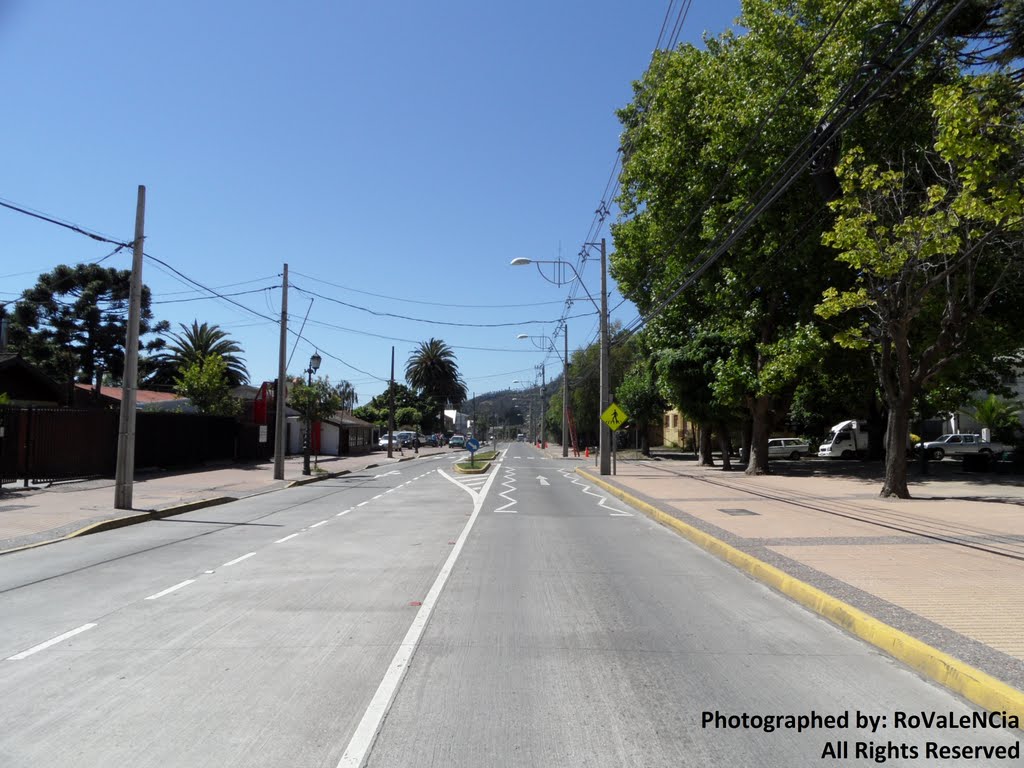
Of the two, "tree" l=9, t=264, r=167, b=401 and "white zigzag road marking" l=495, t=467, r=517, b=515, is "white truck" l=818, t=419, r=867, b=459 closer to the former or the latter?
"white zigzag road marking" l=495, t=467, r=517, b=515

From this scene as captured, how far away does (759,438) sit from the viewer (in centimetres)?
3094

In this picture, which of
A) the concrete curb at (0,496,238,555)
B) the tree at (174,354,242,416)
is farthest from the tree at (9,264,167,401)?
the concrete curb at (0,496,238,555)

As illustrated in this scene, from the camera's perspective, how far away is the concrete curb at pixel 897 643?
5.09 m

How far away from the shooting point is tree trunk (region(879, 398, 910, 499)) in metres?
18.8

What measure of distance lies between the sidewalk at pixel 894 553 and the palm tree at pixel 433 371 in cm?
7433

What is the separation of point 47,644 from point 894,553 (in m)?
10.5

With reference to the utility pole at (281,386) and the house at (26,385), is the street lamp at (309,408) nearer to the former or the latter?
the utility pole at (281,386)

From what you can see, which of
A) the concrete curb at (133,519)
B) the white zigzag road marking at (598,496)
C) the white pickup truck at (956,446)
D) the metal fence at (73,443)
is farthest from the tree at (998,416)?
the metal fence at (73,443)

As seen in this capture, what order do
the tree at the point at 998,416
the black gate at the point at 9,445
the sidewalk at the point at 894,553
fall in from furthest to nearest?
the tree at the point at 998,416 → the black gate at the point at 9,445 → the sidewalk at the point at 894,553

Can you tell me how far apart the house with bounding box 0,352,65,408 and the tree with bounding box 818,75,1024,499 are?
86.0 feet

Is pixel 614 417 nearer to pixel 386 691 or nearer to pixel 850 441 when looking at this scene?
pixel 386 691

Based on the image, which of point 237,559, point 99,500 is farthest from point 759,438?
point 237,559

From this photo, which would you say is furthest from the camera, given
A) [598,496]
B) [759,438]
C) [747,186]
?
[759,438]

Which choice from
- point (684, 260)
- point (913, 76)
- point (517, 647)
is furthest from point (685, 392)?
point (517, 647)
